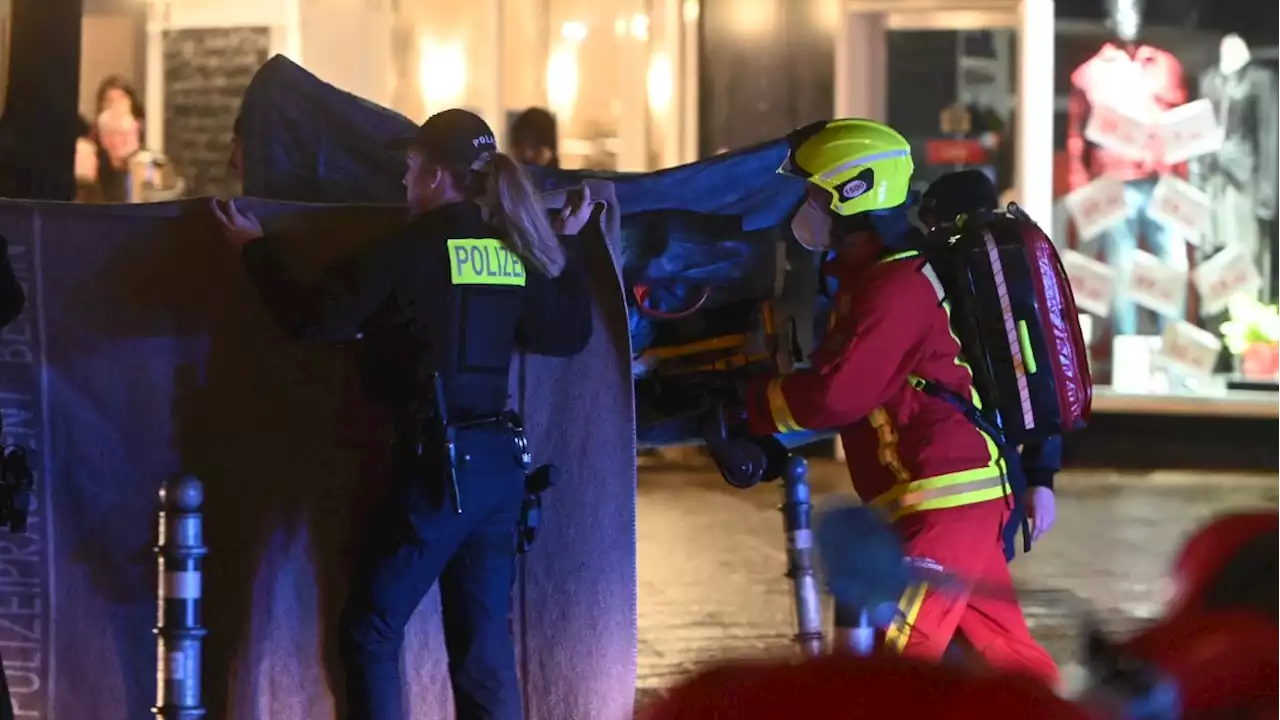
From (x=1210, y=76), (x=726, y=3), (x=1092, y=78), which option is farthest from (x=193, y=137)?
(x=1210, y=76)

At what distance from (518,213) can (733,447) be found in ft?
3.10

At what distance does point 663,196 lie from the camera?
4605mm

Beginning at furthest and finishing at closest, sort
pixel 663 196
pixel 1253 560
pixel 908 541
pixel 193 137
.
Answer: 1. pixel 193 137
2. pixel 663 196
3. pixel 908 541
4. pixel 1253 560

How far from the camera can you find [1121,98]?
10.9 metres

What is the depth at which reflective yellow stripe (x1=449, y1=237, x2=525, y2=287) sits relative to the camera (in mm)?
3844

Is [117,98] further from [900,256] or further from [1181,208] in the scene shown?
[900,256]

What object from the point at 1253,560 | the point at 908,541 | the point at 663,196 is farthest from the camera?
the point at 663,196

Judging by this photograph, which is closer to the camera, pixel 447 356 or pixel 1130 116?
pixel 447 356

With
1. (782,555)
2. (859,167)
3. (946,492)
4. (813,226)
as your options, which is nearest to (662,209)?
(813,226)

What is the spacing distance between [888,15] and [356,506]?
7639 millimetres

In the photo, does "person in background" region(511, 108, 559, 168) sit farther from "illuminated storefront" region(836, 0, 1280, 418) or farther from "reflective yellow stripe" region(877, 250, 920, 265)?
"reflective yellow stripe" region(877, 250, 920, 265)

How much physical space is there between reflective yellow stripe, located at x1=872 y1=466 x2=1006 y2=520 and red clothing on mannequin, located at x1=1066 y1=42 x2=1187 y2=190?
749 cm

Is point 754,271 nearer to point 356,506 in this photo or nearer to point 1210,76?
point 356,506

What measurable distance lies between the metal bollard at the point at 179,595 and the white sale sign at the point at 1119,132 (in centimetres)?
836
